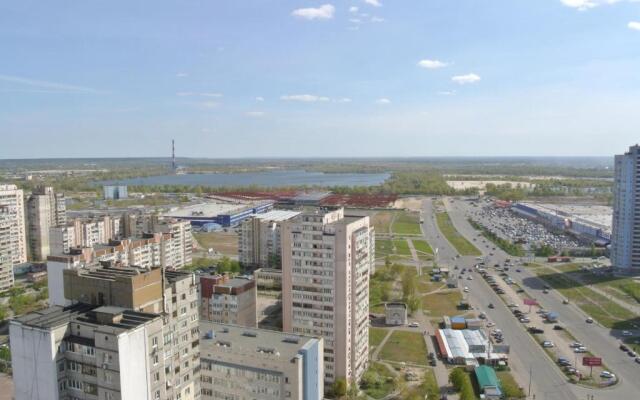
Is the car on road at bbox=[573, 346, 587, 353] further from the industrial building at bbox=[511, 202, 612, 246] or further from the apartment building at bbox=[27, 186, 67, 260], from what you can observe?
the apartment building at bbox=[27, 186, 67, 260]

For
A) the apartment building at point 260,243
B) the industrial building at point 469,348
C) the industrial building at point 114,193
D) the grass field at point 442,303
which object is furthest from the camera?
the industrial building at point 114,193

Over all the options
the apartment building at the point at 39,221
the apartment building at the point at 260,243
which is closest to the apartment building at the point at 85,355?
the apartment building at the point at 260,243

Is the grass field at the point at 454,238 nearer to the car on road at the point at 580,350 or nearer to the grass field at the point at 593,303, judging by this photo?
the grass field at the point at 593,303

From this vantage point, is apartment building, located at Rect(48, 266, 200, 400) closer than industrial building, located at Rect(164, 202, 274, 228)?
Yes

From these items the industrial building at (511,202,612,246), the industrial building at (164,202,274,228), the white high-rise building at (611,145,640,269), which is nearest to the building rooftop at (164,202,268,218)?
the industrial building at (164,202,274,228)

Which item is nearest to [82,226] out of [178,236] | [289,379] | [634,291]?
[178,236]

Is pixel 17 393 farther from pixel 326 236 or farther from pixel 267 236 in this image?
pixel 267 236
